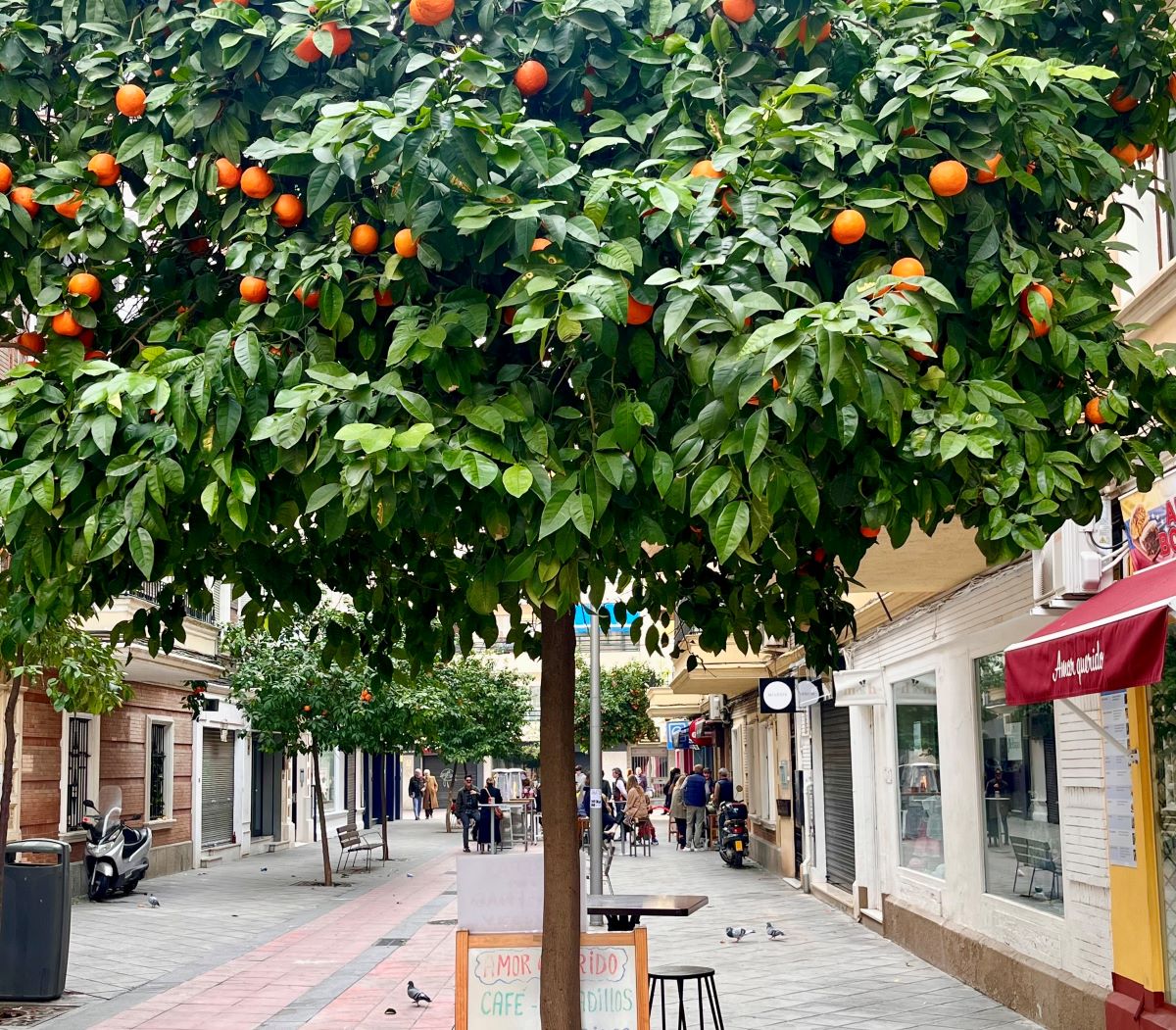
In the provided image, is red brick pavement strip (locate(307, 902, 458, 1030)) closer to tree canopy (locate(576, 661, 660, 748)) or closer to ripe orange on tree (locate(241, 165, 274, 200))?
ripe orange on tree (locate(241, 165, 274, 200))

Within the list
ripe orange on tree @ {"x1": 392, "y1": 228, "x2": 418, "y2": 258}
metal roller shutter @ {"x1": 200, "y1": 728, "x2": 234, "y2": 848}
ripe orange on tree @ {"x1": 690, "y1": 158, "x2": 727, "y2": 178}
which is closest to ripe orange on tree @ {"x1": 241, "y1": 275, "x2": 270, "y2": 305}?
ripe orange on tree @ {"x1": 392, "y1": 228, "x2": 418, "y2": 258}

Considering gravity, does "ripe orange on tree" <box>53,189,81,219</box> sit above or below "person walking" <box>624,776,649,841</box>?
above

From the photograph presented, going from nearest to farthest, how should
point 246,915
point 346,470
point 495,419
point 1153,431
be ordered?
point 346,470 < point 495,419 < point 1153,431 < point 246,915

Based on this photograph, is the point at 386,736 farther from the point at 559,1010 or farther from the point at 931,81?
the point at 931,81

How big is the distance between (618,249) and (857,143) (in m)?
0.89

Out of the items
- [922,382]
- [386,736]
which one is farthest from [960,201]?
[386,736]

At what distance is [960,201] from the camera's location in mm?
4523

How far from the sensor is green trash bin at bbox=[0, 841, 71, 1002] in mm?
11258

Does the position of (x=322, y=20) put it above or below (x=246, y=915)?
above

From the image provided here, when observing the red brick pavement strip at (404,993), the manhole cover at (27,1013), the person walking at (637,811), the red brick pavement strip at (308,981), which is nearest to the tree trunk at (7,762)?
the manhole cover at (27,1013)

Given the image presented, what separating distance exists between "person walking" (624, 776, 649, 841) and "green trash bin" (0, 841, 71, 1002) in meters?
21.5

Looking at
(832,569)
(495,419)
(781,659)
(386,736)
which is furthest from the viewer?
(386,736)

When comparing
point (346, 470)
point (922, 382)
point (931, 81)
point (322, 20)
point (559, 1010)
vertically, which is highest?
point (322, 20)

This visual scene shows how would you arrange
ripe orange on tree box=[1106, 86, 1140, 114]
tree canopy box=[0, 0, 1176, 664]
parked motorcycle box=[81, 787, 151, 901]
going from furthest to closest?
1. parked motorcycle box=[81, 787, 151, 901]
2. ripe orange on tree box=[1106, 86, 1140, 114]
3. tree canopy box=[0, 0, 1176, 664]
